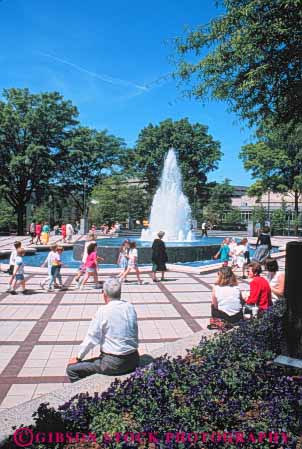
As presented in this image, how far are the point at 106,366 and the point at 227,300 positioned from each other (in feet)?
→ 9.34

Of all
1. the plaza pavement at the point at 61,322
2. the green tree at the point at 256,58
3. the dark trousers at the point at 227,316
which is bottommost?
the plaza pavement at the point at 61,322

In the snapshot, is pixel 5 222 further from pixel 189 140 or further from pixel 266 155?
pixel 266 155

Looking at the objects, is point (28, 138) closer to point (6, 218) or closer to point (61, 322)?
point (6, 218)

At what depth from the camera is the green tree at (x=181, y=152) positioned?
5875 cm

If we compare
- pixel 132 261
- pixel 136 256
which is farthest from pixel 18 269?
pixel 136 256

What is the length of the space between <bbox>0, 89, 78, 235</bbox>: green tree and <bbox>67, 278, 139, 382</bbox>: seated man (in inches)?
1501

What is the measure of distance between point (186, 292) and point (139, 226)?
46.5 meters

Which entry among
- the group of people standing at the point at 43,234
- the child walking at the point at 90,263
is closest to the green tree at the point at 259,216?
the group of people standing at the point at 43,234

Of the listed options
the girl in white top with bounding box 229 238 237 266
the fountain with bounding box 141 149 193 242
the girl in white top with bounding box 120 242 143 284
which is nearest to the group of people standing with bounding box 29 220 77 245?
the fountain with bounding box 141 149 193 242

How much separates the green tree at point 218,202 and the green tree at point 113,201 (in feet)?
47.8

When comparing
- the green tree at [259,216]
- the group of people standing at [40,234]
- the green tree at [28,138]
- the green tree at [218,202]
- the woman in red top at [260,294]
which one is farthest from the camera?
the green tree at [218,202]

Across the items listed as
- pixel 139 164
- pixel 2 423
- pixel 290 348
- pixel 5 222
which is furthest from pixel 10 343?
pixel 139 164

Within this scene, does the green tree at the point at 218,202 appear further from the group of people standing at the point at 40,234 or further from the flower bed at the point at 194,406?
the flower bed at the point at 194,406

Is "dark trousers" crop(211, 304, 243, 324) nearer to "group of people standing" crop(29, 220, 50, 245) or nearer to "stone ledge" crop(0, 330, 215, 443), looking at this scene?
"stone ledge" crop(0, 330, 215, 443)
